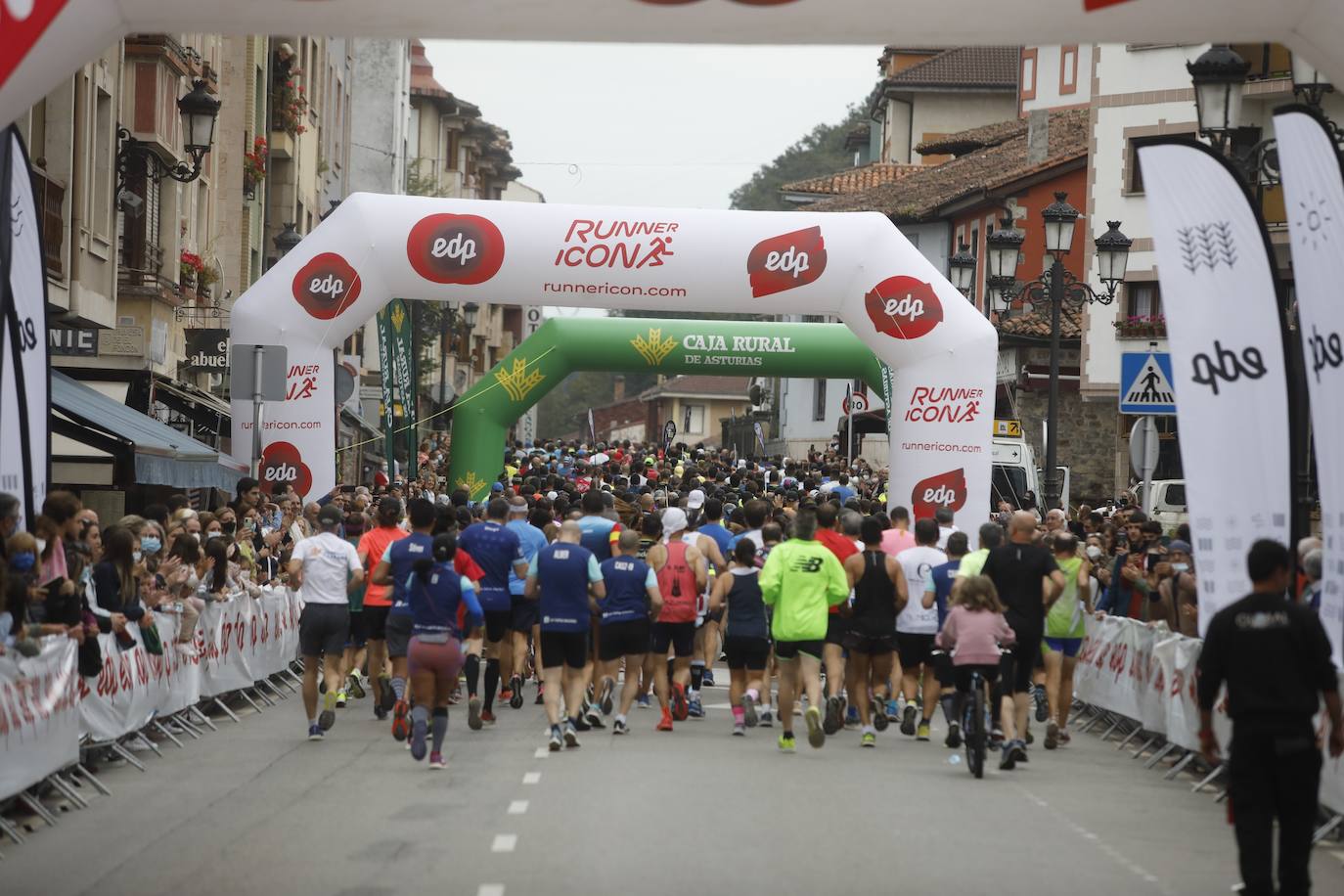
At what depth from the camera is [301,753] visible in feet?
50.1

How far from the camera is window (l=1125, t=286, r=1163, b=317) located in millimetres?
42344

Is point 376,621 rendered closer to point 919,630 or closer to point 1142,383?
Result: point 919,630

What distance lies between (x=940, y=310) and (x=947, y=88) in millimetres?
53276

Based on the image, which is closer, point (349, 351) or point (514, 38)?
point (514, 38)

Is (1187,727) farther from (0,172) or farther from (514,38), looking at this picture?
(0,172)

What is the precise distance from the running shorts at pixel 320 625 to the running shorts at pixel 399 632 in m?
0.93

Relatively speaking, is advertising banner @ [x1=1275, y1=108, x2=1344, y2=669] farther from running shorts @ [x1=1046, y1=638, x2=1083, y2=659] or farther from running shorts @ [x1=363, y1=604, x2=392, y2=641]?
running shorts @ [x1=363, y1=604, x2=392, y2=641]

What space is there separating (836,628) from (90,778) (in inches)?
253

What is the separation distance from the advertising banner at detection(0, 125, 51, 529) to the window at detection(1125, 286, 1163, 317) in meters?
33.1

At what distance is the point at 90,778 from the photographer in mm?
12891

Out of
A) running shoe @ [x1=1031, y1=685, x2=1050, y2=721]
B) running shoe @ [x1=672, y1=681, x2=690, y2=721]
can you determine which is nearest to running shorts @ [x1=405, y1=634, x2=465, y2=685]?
running shoe @ [x1=672, y1=681, x2=690, y2=721]

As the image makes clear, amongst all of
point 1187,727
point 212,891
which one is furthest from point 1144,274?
→ point 212,891

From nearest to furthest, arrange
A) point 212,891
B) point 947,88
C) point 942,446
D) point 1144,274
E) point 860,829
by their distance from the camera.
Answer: point 212,891 → point 860,829 → point 942,446 → point 1144,274 → point 947,88

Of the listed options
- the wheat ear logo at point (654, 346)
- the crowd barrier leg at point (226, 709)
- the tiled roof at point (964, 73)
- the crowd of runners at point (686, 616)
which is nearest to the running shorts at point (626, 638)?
the crowd of runners at point (686, 616)
